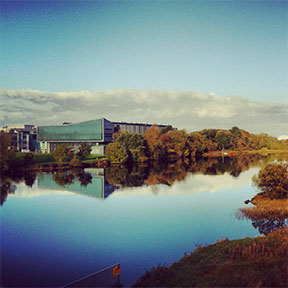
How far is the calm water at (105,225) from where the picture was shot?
12430 mm

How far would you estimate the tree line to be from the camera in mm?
59844

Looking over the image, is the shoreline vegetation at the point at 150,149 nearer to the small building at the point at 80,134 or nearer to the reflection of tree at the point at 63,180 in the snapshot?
the small building at the point at 80,134

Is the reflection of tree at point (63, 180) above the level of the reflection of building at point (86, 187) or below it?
above

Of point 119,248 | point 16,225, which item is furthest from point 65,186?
point 119,248

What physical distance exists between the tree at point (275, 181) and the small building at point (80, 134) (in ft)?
158

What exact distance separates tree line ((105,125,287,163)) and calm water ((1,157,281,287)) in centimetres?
2628

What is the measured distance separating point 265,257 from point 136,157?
51.5 meters

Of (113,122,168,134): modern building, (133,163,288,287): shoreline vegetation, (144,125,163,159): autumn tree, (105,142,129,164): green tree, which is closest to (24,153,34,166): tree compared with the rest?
(105,142,129,164): green tree

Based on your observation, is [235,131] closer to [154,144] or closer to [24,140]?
[154,144]

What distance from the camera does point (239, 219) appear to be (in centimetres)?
1889

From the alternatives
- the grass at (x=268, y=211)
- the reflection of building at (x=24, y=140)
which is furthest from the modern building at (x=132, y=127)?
the grass at (x=268, y=211)

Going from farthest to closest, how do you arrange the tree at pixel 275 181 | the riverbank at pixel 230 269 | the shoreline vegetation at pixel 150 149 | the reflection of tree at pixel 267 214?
the shoreline vegetation at pixel 150 149 < the tree at pixel 275 181 < the reflection of tree at pixel 267 214 < the riverbank at pixel 230 269

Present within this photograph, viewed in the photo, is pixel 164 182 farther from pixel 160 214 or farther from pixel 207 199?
pixel 160 214

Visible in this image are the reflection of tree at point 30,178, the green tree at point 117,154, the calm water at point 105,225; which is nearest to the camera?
the calm water at point 105,225
